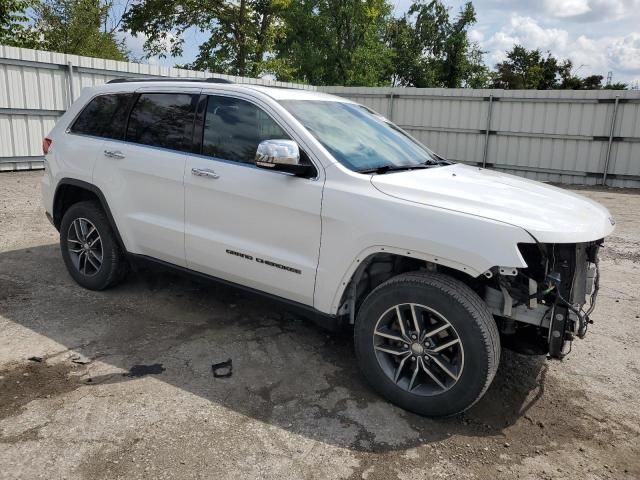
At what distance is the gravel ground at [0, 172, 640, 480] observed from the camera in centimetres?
277

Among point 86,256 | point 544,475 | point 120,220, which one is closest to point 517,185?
point 544,475

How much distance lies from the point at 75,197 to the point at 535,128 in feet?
42.3

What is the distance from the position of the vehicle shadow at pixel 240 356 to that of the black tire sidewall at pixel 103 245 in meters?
0.12

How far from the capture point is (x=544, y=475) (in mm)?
2758

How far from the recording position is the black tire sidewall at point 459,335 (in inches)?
116

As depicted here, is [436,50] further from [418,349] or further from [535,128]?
[418,349]

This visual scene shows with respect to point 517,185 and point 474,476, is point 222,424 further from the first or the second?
point 517,185

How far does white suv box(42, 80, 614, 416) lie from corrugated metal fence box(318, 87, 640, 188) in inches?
456

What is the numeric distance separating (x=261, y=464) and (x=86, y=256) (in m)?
3.08

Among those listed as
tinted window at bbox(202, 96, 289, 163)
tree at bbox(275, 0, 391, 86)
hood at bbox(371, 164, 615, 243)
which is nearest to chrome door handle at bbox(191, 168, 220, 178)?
tinted window at bbox(202, 96, 289, 163)

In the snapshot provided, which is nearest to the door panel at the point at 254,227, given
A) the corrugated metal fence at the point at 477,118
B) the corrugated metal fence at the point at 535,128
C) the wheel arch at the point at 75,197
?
the wheel arch at the point at 75,197

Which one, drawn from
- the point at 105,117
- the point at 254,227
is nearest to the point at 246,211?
the point at 254,227

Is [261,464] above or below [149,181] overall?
below

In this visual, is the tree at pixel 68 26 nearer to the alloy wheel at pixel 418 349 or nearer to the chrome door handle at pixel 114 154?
the chrome door handle at pixel 114 154
